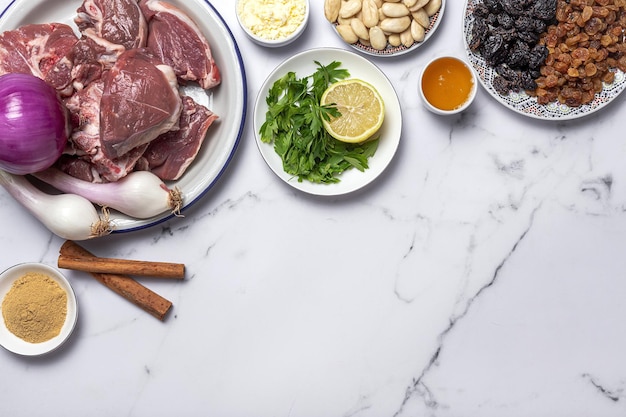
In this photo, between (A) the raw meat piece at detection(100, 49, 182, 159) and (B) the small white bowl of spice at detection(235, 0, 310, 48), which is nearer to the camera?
(A) the raw meat piece at detection(100, 49, 182, 159)

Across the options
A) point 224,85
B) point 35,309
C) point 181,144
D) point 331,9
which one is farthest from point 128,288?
point 331,9

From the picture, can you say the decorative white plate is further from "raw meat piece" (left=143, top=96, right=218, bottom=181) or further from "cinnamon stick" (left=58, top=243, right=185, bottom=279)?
"cinnamon stick" (left=58, top=243, right=185, bottom=279)

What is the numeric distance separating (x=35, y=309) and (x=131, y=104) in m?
0.74

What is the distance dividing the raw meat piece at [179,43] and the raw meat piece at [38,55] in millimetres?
262

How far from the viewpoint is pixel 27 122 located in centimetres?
164

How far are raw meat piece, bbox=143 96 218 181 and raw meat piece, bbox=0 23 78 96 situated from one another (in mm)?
312

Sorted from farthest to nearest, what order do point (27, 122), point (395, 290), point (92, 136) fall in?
point (395, 290) → point (92, 136) → point (27, 122)

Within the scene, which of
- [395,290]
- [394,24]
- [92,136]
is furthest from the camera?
[395,290]

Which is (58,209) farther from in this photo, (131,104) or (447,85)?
(447,85)

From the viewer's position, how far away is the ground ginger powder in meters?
1.89

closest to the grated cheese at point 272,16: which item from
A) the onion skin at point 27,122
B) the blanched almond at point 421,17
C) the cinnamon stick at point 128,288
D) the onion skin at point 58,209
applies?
the blanched almond at point 421,17

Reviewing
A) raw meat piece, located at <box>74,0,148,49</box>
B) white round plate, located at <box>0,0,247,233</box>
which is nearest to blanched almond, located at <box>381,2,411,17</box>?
white round plate, located at <box>0,0,247,233</box>

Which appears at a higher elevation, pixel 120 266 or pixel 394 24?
pixel 394 24

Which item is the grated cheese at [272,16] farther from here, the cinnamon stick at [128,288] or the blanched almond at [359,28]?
the cinnamon stick at [128,288]
